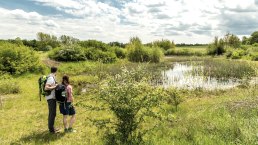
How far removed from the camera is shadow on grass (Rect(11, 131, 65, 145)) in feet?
31.9

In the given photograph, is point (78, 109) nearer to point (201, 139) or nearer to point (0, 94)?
point (0, 94)

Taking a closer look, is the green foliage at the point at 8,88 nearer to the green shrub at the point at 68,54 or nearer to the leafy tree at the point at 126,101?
the leafy tree at the point at 126,101

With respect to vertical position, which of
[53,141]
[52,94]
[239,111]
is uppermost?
[52,94]

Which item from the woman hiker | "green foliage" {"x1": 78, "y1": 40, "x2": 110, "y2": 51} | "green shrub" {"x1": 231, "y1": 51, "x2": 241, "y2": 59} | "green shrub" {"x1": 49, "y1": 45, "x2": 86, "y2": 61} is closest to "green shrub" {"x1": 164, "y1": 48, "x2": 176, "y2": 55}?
"green shrub" {"x1": 231, "y1": 51, "x2": 241, "y2": 59}

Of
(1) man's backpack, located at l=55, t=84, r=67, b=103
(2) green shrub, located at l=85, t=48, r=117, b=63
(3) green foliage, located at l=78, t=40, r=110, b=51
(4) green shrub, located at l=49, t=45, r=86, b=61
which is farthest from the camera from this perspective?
(3) green foliage, located at l=78, t=40, r=110, b=51

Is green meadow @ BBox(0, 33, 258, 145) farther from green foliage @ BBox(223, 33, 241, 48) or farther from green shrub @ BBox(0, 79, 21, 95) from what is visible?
green foliage @ BBox(223, 33, 241, 48)

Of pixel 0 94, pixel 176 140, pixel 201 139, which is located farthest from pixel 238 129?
pixel 0 94

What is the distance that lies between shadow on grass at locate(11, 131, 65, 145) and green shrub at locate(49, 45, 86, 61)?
29.0 metres

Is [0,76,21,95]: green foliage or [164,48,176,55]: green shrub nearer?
[0,76,21,95]: green foliage

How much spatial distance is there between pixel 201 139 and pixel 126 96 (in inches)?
93.3

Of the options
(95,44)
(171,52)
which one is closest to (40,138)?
(95,44)

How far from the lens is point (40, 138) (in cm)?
1012

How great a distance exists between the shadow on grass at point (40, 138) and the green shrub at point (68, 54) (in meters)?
29.0

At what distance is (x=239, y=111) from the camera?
10586mm
